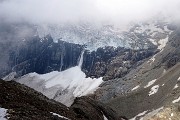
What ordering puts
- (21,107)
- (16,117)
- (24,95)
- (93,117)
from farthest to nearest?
(93,117)
(24,95)
(21,107)
(16,117)

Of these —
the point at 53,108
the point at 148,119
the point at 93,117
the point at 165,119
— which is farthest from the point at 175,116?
the point at 53,108

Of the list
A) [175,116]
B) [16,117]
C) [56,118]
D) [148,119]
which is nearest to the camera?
[16,117]

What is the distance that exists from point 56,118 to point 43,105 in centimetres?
607

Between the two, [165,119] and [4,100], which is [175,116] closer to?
[165,119]

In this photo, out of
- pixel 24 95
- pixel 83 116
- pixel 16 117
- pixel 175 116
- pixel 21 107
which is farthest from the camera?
pixel 175 116

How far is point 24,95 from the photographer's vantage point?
47312 millimetres

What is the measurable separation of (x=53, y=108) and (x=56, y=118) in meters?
7.53

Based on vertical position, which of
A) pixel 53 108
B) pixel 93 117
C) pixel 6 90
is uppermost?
pixel 6 90

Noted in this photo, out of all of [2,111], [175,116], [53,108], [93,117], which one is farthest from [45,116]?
Result: [175,116]

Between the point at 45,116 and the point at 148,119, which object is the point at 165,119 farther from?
the point at 45,116

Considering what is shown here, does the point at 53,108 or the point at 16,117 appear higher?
the point at 16,117

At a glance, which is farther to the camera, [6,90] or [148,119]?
[148,119]

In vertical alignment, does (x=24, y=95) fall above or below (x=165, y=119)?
above

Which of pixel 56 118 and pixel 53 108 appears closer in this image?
pixel 56 118
